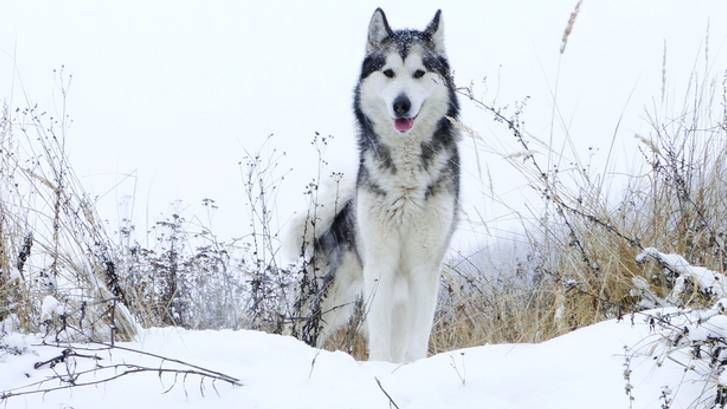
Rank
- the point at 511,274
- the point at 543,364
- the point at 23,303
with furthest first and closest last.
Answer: the point at 511,274, the point at 23,303, the point at 543,364

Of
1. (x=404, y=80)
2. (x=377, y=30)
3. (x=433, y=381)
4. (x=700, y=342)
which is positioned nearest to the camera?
(x=700, y=342)

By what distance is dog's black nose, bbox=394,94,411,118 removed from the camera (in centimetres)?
455

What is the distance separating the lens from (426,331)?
4.59 meters

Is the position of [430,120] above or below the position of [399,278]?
above

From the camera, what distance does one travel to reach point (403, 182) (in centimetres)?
460

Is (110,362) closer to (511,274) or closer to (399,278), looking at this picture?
(399,278)

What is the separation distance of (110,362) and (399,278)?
2251 millimetres

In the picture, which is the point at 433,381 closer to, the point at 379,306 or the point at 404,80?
the point at 379,306

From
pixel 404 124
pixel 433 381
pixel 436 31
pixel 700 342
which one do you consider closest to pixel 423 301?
pixel 404 124

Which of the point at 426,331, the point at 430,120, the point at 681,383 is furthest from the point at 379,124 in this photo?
the point at 681,383

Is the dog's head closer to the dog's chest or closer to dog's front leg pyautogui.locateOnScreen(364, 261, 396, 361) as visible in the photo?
the dog's chest

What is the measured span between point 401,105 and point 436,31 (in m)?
0.65

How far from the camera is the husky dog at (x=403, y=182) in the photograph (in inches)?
179

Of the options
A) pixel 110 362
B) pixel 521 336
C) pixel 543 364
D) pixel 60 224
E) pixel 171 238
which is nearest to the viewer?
pixel 543 364
